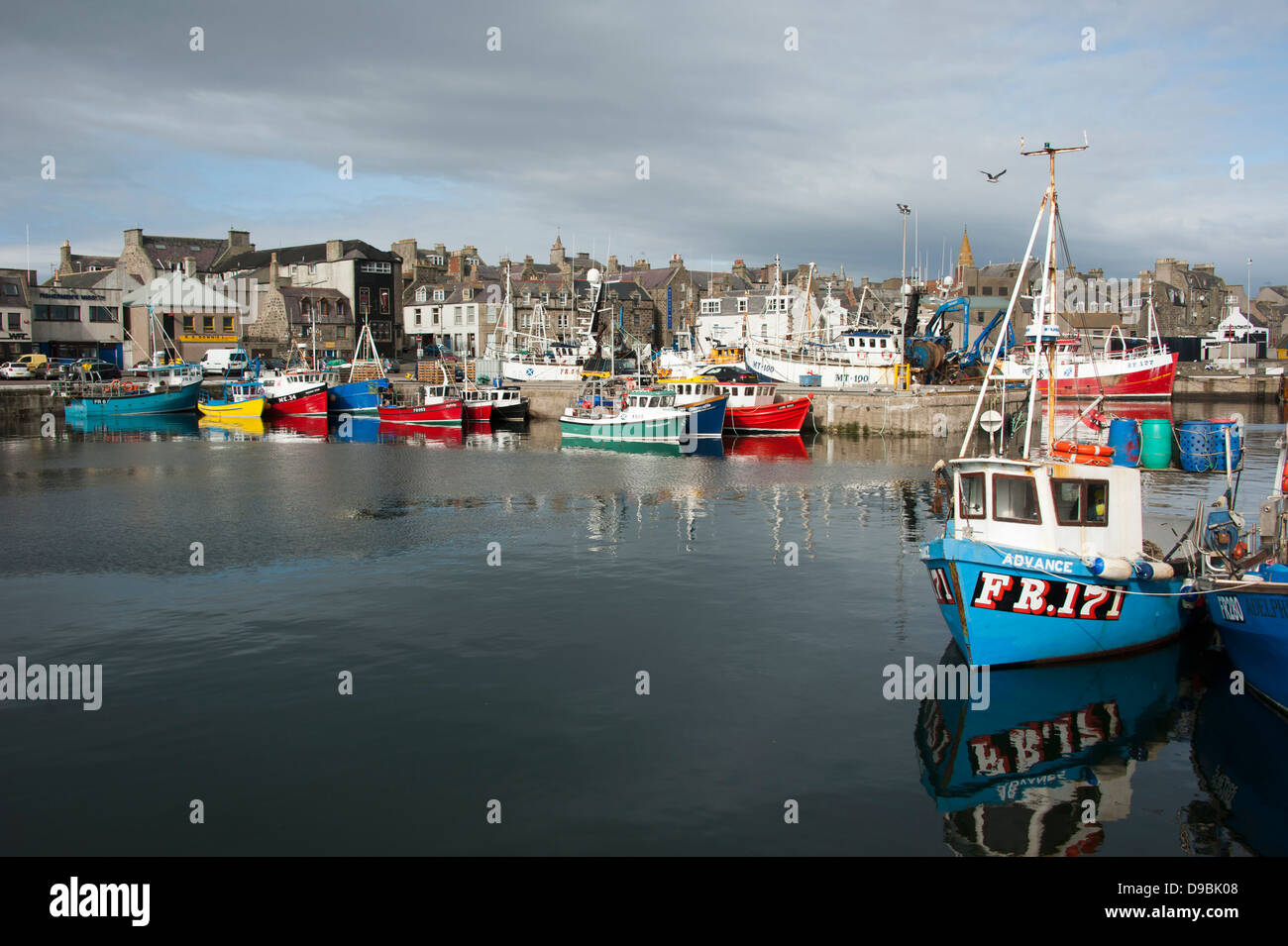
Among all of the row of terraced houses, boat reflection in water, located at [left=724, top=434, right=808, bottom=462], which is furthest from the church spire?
boat reflection in water, located at [left=724, top=434, right=808, bottom=462]

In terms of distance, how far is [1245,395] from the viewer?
87.3 meters

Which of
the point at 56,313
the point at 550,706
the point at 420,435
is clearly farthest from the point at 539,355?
the point at 550,706

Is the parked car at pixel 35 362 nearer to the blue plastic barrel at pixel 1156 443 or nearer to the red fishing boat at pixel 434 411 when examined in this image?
the red fishing boat at pixel 434 411

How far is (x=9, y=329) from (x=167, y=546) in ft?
251

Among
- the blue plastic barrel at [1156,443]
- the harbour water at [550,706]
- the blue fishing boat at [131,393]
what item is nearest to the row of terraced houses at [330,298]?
the blue fishing boat at [131,393]

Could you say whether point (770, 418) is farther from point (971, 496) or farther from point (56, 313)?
point (56, 313)

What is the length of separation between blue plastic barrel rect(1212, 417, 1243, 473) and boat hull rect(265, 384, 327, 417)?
63236mm

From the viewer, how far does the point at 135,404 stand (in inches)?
2921

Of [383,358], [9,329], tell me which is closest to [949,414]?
[383,358]

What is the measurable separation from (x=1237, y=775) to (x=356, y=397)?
2741 inches

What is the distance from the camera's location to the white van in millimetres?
85925

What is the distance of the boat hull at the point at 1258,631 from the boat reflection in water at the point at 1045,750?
4.01 feet
